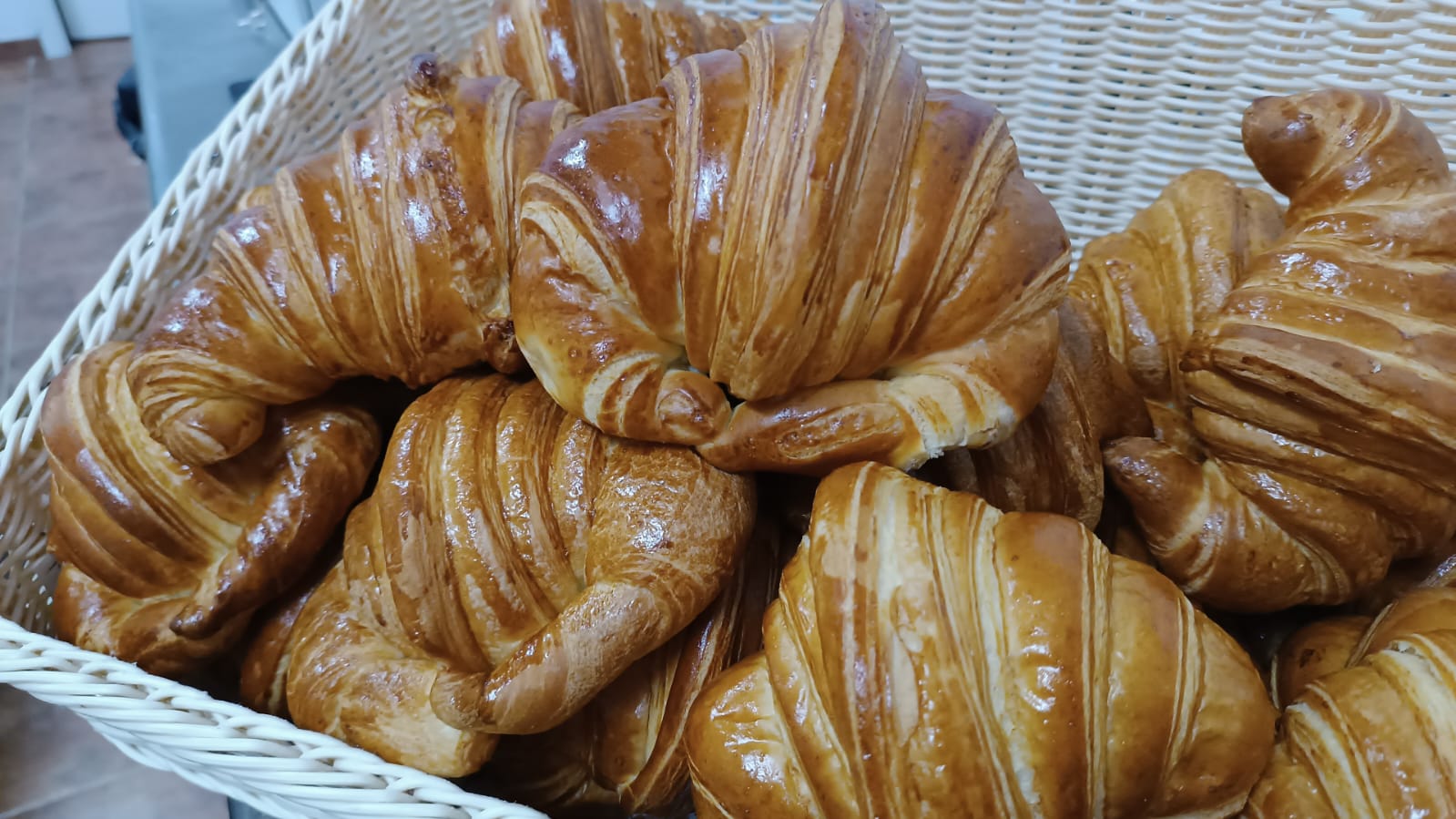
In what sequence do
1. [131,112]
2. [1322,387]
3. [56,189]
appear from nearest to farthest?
[1322,387] → [131,112] → [56,189]

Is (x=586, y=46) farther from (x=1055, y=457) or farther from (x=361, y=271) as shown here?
(x=1055, y=457)

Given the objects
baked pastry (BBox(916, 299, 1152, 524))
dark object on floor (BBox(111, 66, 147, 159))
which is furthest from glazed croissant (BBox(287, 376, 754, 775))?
dark object on floor (BBox(111, 66, 147, 159))

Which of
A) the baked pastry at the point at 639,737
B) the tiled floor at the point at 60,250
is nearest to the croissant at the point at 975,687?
the baked pastry at the point at 639,737

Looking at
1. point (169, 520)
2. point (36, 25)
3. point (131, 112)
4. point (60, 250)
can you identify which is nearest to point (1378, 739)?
point (169, 520)

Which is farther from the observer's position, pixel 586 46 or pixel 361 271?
pixel 586 46

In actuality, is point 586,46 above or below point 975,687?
above

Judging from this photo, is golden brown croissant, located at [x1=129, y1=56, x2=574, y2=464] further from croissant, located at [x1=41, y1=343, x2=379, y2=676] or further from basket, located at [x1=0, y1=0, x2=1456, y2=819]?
basket, located at [x1=0, y1=0, x2=1456, y2=819]

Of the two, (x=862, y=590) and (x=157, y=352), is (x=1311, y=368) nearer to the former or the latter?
(x=862, y=590)

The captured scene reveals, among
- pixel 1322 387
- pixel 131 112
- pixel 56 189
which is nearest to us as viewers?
pixel 1322 387
